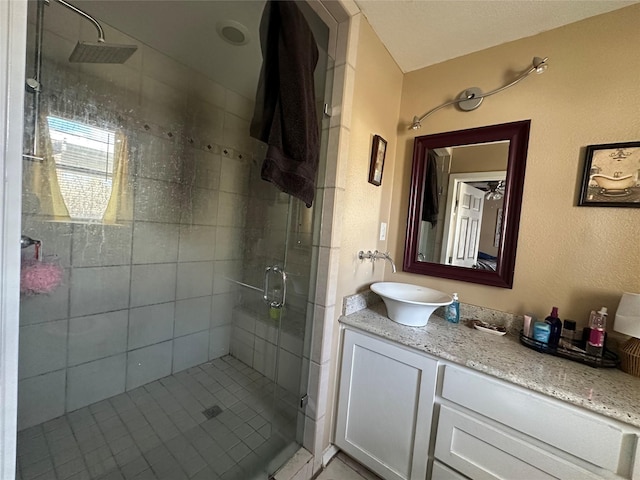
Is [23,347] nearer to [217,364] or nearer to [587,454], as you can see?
[217,364]

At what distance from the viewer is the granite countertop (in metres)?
0.81

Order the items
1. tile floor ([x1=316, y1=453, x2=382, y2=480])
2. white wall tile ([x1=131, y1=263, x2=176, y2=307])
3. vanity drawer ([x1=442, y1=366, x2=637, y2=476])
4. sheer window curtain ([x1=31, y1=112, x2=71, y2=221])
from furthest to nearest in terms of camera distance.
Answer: white wall tile ([x1=131, y1=263, x2=176, y2=307])
tile floor ([x1=316, y1=453, x2=382, y2=480])
sheer window curtain ([x1=31, y1=112, x2=71, y2=221])
vanity drawer ([x1=442, y1=366, x2=637, y2=476])

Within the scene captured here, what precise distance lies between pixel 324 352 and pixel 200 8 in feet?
6.08

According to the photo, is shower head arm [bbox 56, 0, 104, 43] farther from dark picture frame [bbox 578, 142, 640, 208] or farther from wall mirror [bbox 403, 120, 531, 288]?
dark picture frame [bbox 578, 142, 640, 208]

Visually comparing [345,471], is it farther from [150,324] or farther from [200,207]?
[200,207]

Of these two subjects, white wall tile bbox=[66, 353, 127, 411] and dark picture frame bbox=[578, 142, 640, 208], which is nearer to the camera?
dark picture frame bbox=[578, 142, 640, 208]

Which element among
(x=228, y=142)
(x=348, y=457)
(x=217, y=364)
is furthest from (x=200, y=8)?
(x=348, y=457)

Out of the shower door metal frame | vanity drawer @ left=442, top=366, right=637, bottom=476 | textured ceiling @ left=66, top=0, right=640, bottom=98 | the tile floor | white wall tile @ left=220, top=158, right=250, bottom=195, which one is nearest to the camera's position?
the shower door metal frame

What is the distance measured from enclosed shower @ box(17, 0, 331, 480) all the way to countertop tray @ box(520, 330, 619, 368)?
40.2 inches

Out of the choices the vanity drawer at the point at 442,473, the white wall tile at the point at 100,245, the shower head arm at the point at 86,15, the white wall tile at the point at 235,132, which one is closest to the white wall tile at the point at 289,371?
the vanity drawer at the point at 442,473

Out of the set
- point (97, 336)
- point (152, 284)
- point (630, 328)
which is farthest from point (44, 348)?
point (630, 328)

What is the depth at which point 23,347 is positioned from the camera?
3.60ft

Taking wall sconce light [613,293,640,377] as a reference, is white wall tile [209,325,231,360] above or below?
below

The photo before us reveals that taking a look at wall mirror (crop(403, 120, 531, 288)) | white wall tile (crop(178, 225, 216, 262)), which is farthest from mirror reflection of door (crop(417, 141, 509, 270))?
white wall tile (crop(178, 225, 216, 262))
